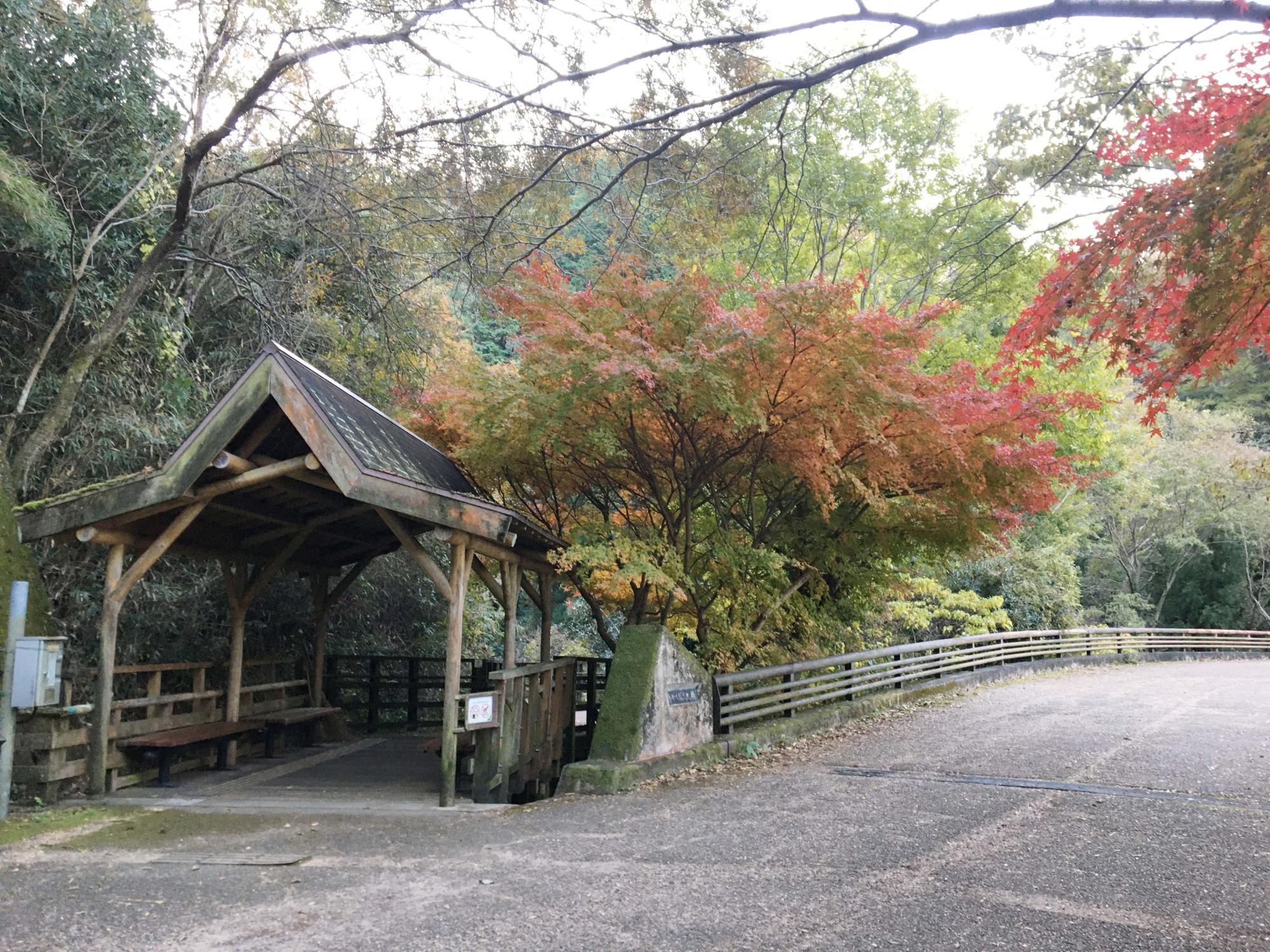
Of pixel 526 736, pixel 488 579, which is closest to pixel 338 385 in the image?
pixel 488 579

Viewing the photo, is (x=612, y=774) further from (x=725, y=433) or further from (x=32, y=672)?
(x=32, y=672)

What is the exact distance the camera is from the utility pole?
19.8ft

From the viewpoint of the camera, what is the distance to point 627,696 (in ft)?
25.8

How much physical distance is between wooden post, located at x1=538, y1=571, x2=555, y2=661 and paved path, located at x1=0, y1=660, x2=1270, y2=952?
268cm

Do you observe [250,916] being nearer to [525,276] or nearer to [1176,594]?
[525,276]

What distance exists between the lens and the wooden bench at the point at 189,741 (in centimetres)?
735

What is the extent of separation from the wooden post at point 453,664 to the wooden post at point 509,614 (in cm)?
103

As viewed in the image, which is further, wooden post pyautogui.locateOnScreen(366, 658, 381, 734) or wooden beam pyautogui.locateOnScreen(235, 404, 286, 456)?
wooden post pyautogui.locateOnScreen(366, 658, 381, 734)

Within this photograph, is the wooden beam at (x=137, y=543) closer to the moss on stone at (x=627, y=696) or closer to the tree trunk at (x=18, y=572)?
the tree trunk at (x=18, y=572)

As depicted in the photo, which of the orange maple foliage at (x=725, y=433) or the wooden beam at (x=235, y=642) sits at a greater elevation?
the orange maple foliage at (x=725, y=433)

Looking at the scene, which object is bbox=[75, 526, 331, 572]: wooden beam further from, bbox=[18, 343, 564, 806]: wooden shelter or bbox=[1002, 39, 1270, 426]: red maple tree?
bbox=[1002, 39, 1270, 426]: red maple tree

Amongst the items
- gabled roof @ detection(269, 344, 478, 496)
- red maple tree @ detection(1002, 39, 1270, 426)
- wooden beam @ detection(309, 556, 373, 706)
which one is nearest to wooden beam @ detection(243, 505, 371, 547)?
gabled roof @ detection(269, 344, 478, 496)

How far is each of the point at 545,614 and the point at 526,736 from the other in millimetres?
1945

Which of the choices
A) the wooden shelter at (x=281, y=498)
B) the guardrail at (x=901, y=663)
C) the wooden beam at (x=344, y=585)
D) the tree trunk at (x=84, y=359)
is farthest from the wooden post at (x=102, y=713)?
the guardrail at (x=901, y=663)
